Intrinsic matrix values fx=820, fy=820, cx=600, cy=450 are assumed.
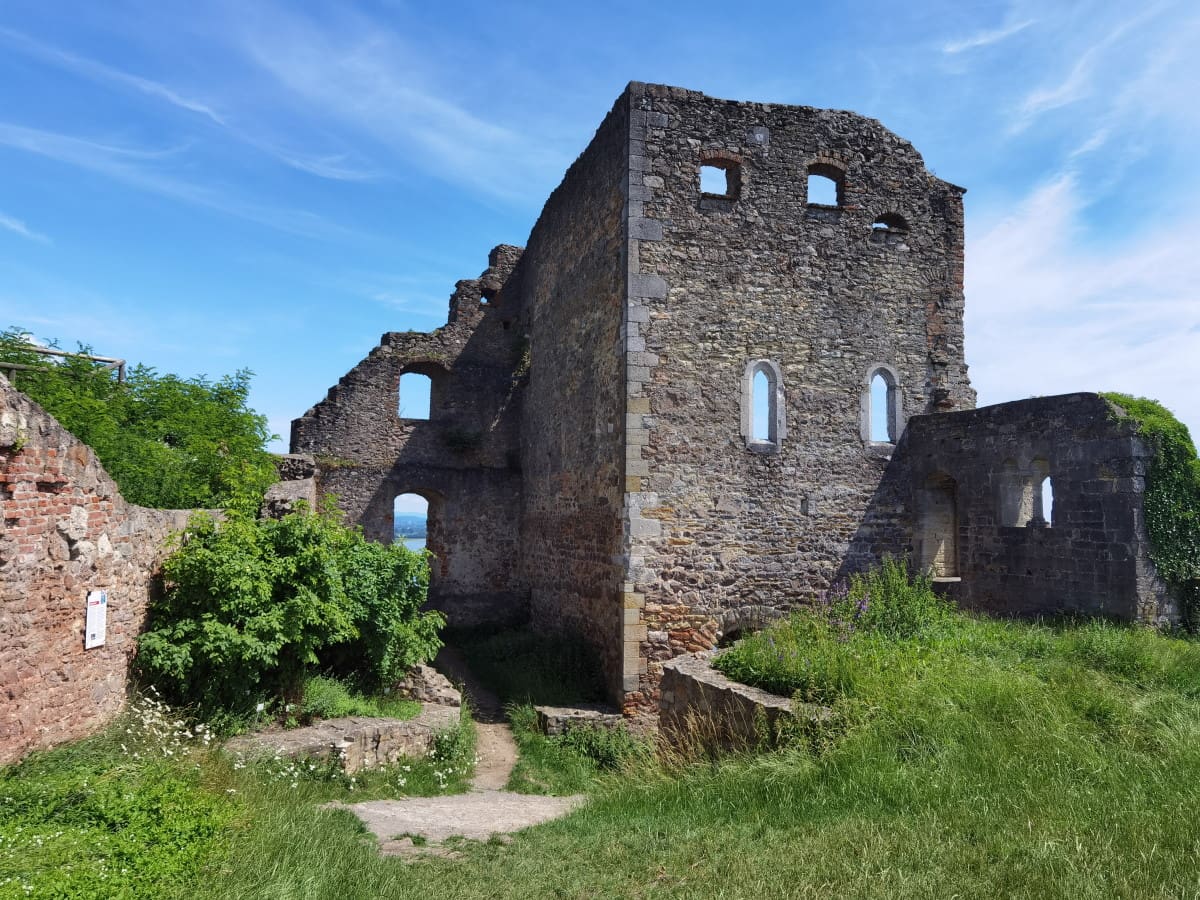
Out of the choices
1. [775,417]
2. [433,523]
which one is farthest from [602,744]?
[433,523]

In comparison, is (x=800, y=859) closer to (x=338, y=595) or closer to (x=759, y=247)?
(x=338, y=595)

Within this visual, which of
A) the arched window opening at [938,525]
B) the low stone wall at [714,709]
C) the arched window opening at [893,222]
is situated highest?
the arched window opening at [893,222]

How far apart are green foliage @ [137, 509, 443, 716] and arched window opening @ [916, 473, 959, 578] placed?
8295 millimetres

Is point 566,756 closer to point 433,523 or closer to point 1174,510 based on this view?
point 433,523

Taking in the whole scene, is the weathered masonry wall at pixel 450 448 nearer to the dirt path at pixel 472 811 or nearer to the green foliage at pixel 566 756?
the green foliage at pixel 566 756

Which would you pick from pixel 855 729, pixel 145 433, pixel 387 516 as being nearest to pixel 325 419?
pixel 387 516

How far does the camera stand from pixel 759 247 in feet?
42.5

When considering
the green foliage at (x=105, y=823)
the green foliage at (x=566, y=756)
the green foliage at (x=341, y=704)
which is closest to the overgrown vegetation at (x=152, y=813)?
the green foliage at (x=105, y=823)

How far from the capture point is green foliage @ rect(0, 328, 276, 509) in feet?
36.3

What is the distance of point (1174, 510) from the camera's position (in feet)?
36.2

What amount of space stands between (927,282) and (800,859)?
1135 centimetres

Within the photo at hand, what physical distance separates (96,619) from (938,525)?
38.8ft

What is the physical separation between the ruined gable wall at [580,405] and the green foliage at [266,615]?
3.49 m

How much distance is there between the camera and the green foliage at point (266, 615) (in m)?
8.05
